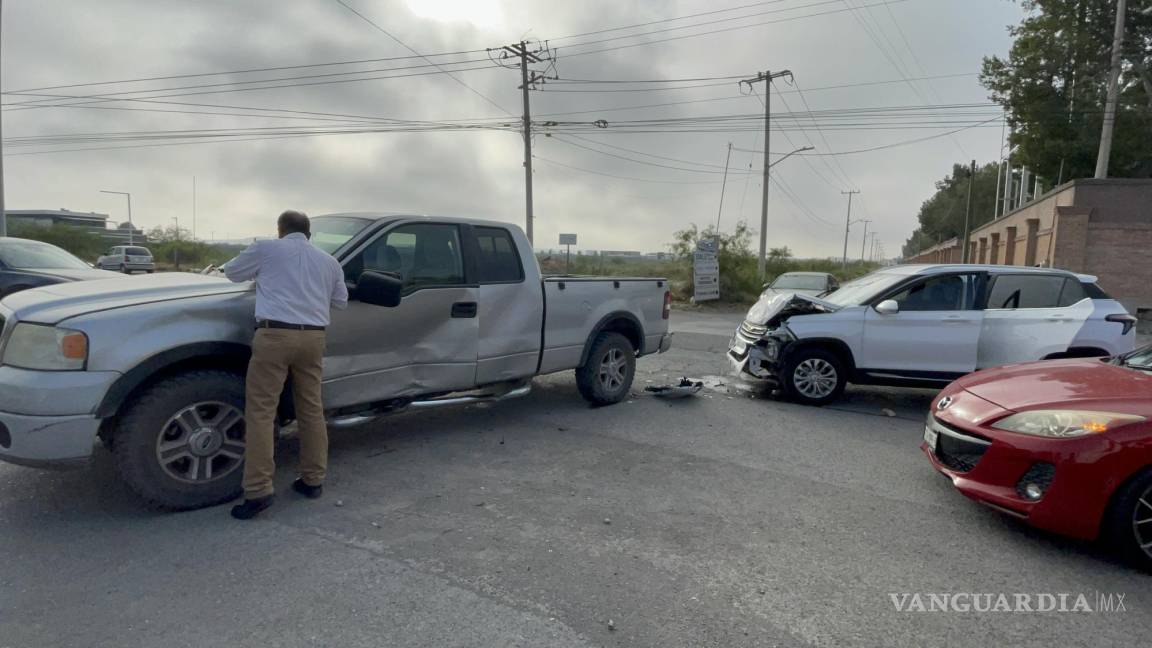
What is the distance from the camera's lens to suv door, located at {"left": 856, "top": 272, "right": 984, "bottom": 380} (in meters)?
7.19

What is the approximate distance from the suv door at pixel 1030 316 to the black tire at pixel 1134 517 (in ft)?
13.5

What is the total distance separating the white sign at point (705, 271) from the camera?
23.8 meters

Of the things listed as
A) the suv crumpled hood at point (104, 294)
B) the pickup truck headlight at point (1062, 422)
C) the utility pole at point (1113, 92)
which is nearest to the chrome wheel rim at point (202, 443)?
the suv crumpled hood at point (104, 294)

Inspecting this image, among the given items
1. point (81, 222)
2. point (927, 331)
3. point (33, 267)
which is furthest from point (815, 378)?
point (81, 222)

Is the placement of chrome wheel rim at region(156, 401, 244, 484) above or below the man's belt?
below

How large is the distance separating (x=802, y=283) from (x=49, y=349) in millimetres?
16430

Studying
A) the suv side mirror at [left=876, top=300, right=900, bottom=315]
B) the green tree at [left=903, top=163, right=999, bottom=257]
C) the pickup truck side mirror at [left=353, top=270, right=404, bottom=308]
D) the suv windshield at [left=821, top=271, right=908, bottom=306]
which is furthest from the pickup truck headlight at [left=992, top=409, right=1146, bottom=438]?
the green tree at [left=903, top=163, right=999, bottom=257]

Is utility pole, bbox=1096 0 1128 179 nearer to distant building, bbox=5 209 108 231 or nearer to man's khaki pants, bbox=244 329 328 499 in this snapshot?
man's khaki pants, bbox=244 329 328 499

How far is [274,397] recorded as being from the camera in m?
3.96

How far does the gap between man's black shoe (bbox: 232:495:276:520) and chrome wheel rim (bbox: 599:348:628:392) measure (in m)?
3.80

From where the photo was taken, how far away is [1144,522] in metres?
3.47

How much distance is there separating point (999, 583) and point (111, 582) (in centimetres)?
454

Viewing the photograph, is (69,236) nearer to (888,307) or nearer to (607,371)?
(607,371)

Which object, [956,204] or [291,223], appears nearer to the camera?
[291,223]
